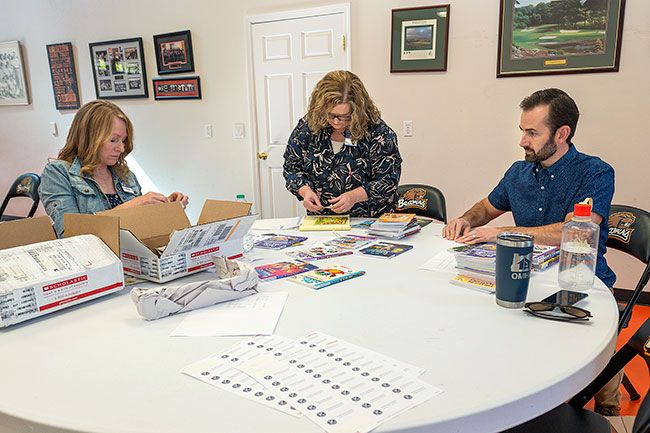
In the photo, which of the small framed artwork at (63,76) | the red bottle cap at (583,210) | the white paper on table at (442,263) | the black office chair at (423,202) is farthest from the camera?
the small framed artwork at (63,76)

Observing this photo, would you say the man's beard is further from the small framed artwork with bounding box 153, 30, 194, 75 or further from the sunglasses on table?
the small framed artwork with bounding box 153, 30, 194, 75

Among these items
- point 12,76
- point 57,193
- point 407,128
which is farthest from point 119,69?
point 57,193

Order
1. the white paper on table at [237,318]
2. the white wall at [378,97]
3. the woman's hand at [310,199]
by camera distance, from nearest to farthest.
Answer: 1. the white paper on table at [237,318]
2. the woman's hand at [310,199]
3. the white wall at [378,97]

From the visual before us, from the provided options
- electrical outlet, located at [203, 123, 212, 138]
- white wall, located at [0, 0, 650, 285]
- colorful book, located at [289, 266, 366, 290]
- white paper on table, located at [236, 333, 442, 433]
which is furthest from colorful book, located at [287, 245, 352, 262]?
electrical outlet, located at [203, 123, 212, 138]

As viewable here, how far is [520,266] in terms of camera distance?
1.05 meters

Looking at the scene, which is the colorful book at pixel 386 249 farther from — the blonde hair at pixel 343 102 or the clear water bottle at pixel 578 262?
the blonde hair at pixel 343 102

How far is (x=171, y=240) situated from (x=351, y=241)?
72 centimetres

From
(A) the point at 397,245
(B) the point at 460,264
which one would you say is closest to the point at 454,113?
(A) the point at 397,245

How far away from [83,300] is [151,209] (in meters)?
0.36

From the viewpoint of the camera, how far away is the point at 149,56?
4250mm

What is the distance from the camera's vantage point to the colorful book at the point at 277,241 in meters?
1.71

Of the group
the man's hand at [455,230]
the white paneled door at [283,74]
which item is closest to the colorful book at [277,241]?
the man's hand at [455,230]

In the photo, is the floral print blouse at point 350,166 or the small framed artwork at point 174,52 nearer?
the floral print blouse at point 350,166

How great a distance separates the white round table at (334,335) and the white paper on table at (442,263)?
0.40 feet
